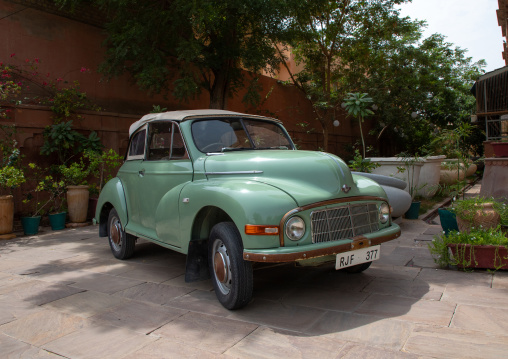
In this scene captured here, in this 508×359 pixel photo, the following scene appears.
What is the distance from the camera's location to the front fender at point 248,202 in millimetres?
3309

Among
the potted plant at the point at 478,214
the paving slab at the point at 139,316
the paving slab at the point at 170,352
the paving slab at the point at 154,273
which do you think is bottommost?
the paving slab at the point at 170,352

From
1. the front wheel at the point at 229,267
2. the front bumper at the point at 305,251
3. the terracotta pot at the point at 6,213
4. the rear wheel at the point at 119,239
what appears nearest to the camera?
the front bumper at the point at 305,251

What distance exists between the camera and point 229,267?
11.9 feet

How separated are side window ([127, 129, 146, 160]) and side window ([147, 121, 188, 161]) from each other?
247 millimetres

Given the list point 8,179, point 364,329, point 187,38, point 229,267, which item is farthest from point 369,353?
point 187,38

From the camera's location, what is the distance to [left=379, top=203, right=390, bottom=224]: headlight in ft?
13.4

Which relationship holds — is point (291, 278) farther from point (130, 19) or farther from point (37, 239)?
point (130, 19)

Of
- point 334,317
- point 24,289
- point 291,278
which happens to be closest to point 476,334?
point 334,317

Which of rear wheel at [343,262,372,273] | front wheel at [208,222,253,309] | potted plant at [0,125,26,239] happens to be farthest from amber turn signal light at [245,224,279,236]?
potted plant at [0,125,26,239]

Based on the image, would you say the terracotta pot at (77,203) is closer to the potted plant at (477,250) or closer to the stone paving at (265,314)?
the stone paving at (265,314)

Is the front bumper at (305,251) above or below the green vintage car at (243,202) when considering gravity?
below

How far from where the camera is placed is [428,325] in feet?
10.5

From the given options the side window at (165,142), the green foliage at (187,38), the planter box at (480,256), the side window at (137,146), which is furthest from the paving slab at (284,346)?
the green foliage at (187,38)

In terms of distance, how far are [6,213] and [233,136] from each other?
5.37m
